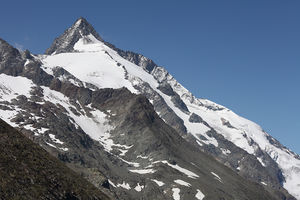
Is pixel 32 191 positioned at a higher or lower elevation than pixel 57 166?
lower

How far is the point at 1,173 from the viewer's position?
42.1 meters

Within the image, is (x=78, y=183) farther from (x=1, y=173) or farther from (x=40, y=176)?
(x=1, y=173)

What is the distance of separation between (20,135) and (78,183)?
28.2 ft

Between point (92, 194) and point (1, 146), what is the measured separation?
430 inches

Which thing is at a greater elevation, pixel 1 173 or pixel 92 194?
pixel 92 194

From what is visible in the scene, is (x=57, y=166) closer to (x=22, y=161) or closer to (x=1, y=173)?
(x=22, y=161)

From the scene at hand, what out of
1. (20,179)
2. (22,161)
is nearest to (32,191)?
(20,179)

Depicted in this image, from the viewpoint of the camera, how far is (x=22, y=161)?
46.6 meters

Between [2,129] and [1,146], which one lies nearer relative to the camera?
[1,146]

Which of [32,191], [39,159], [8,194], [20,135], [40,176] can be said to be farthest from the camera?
[20,135]

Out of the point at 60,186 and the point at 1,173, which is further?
the point at 60,186

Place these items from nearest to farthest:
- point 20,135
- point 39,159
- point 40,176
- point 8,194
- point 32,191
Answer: point 8,194, point 32,191, point 40,176, point 39,159, point 20,135

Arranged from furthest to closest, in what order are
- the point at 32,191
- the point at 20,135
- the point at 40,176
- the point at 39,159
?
1. the point at 20,135
2. the point at 39,159
3. the point at 40,176
4. the point at 32,191

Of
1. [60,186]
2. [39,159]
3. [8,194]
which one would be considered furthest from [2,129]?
[8,194]
